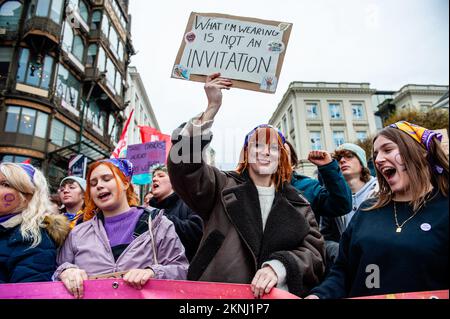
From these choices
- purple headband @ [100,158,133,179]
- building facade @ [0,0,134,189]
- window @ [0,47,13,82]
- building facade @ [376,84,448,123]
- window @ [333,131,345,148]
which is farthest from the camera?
window @ [333,131,345,148]

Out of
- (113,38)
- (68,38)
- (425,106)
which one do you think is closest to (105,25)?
(113,38)

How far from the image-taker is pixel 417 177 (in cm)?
149

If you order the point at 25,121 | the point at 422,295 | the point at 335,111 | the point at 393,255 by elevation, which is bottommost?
the point at 422,295

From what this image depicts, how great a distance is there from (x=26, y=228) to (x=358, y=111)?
37796 mm

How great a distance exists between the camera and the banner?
607 cm

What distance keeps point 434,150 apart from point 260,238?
39.0 inches

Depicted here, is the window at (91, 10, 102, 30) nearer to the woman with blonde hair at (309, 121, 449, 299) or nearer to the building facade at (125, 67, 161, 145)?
the building facade at (125, 67, 161, 145)

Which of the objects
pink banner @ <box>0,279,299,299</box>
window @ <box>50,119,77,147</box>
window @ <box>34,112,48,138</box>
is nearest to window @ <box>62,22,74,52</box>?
window @ <box>34,112,48,138</box>

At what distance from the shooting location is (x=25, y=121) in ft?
49.6

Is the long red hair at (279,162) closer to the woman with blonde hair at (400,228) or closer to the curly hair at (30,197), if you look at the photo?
the woman with blonde hair at (400,228)

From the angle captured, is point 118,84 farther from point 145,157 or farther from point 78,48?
point 145,157

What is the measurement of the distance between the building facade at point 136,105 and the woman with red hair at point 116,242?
973 inches

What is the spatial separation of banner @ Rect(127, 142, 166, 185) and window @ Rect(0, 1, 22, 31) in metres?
14.7
